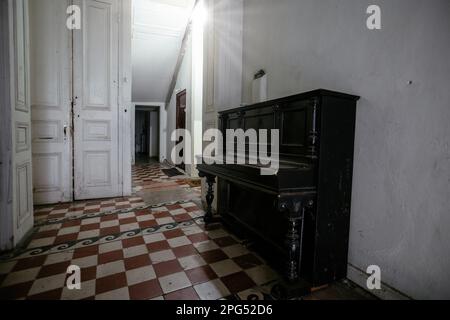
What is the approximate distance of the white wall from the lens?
1.20 metres

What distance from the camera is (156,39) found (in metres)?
5.67

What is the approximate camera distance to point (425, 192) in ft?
4.13

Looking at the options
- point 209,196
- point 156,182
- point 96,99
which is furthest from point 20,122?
point 156,182

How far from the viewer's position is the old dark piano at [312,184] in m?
1.45

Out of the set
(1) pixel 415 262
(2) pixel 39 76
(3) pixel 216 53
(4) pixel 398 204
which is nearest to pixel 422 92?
(4) pixel 398 204

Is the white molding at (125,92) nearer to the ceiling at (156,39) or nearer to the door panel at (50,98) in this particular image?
the door panel at (50,98)

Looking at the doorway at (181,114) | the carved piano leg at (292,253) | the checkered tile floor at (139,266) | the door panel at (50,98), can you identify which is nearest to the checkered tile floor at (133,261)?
the checkered tile floor at (139,266)

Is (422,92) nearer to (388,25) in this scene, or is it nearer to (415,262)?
(388,25)

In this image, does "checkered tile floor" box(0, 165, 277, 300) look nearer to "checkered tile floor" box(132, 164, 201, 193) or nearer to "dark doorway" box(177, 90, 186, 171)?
"checkered tile floor" box(132, 164, 201, 193)

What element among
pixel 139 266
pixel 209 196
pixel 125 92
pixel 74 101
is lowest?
pixel 139 266

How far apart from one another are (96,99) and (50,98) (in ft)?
1.83

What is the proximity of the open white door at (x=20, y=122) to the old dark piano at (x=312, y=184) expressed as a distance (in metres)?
1.94

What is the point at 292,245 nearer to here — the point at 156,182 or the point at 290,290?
the point at 290,290

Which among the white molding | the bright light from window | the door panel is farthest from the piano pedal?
the bright light from window
